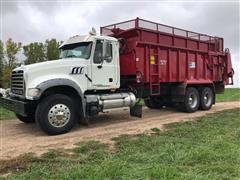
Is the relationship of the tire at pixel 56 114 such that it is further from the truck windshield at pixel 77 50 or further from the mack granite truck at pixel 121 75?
the truck windshield at pixel 77 50

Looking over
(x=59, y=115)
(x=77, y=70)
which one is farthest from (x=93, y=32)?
(x=59, y=115)

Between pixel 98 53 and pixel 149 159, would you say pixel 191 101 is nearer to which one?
pixel 98 53

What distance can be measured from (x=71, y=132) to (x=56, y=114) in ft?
2.25

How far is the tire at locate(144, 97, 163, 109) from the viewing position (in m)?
14.3

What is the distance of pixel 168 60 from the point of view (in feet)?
40.3

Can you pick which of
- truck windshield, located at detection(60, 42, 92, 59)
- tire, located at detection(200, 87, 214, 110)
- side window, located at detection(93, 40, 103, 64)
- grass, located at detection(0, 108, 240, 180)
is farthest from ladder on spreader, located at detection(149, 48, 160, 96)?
grass, located at detection(0, 108, 240, 180)

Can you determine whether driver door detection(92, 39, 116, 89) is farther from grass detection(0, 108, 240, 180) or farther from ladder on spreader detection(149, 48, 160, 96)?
grass detection(0, 108, 240, 180)

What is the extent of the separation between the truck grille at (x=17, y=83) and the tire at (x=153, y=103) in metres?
6.33

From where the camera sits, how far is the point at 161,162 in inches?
222

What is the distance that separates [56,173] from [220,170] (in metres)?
2.44

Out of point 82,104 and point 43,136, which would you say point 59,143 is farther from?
point 82,104

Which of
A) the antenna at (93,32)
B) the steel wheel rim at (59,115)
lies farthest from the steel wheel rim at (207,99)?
the steel wheel rim at (59,115)

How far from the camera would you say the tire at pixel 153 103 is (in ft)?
46.9

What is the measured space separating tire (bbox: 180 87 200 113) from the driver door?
3747mm
